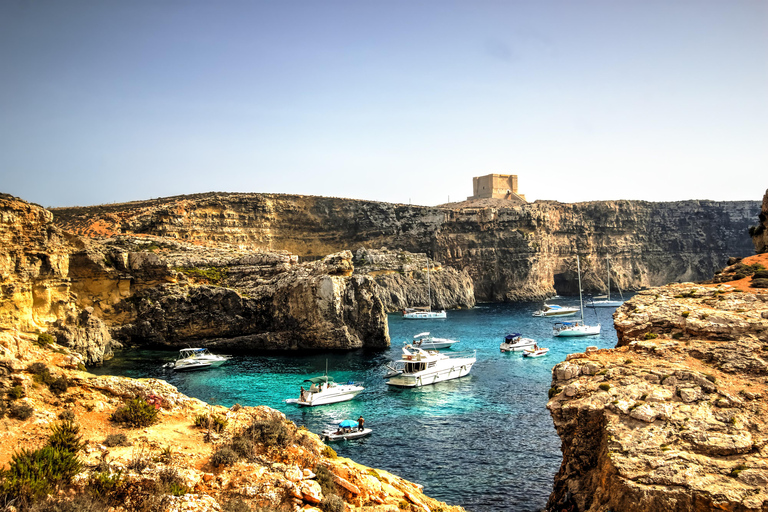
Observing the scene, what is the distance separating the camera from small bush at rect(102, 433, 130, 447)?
12.0 meters

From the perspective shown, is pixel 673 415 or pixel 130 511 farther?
pixel 673 415

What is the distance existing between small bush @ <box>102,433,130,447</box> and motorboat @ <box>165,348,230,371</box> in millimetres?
40063

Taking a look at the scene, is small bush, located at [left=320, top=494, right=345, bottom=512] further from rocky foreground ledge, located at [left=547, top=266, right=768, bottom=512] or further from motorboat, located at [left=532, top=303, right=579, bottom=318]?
motorboat, located at [left=532, top=303, right=579, bottom=318]

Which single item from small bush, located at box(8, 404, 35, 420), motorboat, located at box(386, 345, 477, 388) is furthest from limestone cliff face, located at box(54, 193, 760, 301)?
small bush, located at box(8, 404, 35, 420)

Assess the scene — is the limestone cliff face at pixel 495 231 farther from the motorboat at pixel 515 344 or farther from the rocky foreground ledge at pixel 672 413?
the rocky foreground ledge at pixel 672 413

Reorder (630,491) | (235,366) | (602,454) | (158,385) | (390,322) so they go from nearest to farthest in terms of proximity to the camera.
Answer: (630,491) → (158,385) → (602,454) → (235,366) → (390,322)

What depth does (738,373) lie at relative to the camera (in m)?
17.6

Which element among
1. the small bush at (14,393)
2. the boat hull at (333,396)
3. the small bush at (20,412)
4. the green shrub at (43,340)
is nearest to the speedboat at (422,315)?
the boat hull at (333,396)

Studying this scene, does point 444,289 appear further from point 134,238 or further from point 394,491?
point 394,491

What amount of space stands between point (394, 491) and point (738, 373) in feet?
39.8

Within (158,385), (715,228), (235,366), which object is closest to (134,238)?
(235,366)

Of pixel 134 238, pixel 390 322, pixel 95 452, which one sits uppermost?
pixel 134 238

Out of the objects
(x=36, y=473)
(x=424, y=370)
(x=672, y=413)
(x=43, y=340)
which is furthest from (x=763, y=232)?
(x=43, y=340)

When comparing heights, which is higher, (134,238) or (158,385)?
(134,238)
